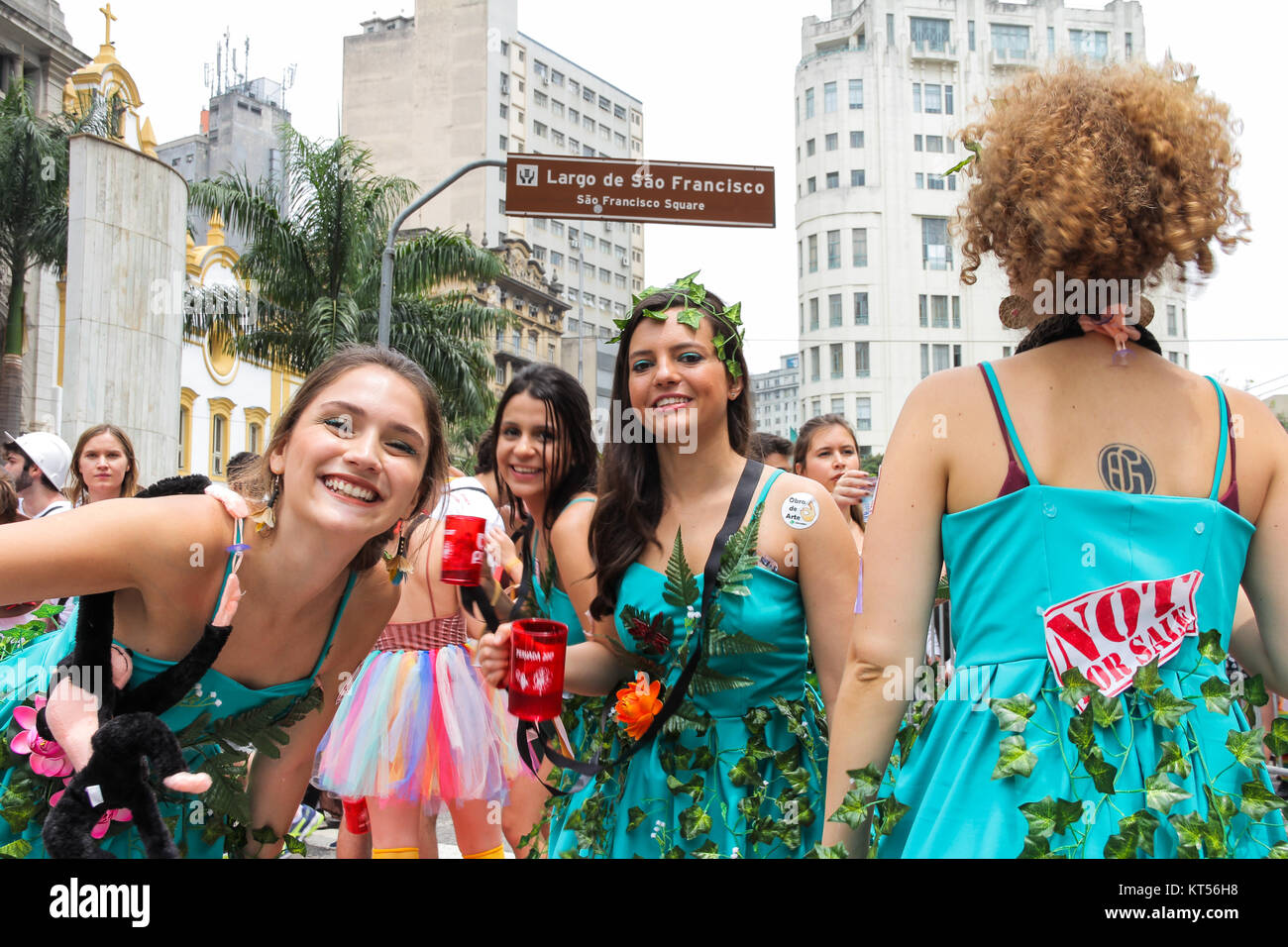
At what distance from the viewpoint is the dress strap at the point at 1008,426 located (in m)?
1.65

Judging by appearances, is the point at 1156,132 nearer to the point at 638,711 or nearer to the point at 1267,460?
the point at 1267,460

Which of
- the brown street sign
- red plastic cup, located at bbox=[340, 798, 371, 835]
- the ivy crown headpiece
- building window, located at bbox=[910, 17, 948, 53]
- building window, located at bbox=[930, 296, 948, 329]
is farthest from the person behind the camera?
building window, located at bbox=[910, 17, 948, 53]


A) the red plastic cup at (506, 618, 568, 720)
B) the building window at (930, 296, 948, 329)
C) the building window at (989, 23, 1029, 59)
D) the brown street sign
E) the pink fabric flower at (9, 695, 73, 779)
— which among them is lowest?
the pink fabric flower at (9, 695, 73, 779)

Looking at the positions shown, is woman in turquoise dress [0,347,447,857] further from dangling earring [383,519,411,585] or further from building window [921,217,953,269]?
building window [921,217,953,269]

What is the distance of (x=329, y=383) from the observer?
250 centimetres

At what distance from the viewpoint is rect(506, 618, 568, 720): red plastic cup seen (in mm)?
2420

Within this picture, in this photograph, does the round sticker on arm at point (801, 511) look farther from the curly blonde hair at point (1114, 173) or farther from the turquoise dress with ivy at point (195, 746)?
the turquoise dress with ivy at point (195, 746)

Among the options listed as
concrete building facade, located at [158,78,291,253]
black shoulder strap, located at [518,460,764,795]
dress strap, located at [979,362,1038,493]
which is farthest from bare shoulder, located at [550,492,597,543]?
concrete building facade, located at [158,78,291,253]

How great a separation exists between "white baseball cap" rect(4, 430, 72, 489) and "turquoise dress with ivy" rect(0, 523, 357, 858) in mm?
3682

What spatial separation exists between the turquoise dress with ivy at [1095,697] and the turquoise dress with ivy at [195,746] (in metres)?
1.41

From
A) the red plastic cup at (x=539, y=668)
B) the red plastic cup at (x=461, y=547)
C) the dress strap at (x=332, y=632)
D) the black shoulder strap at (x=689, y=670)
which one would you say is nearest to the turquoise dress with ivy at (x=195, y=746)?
the dress strap at (x=332, y=632)

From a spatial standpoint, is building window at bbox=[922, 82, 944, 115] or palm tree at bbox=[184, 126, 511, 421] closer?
palm tree at bbox=[184, 126, 511, 421]

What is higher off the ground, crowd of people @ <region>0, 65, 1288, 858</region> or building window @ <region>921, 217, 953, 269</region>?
building window @ <region>921, 217, 953, 269</region>

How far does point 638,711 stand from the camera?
2492mm
